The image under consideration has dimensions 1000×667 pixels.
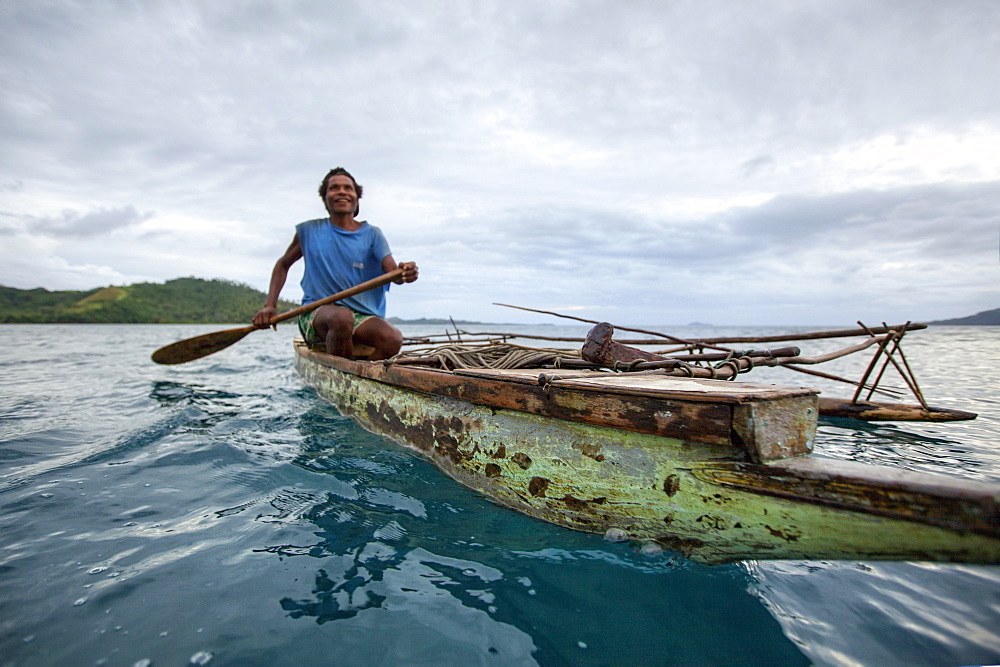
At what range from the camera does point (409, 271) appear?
13.1 ft

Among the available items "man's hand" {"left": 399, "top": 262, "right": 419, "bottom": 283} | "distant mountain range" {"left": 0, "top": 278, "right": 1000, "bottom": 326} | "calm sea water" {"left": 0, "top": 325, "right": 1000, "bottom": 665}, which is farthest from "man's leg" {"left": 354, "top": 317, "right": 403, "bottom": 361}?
"distant mountain range" {"left": 0, "top": 278, "right": 1000, "bottom": 326}

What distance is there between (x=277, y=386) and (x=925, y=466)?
→ 277 inches

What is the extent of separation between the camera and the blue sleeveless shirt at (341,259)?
4445 mm

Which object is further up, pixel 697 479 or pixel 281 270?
pixel 281 270

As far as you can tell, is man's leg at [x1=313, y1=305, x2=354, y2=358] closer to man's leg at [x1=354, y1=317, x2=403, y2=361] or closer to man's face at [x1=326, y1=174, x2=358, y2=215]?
man's leg at [x1=354, y1=317, x2=403, y2=361]

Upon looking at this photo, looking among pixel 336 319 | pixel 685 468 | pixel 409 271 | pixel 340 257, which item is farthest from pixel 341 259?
pixel 685 468

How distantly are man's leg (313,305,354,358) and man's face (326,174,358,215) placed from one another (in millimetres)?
1053

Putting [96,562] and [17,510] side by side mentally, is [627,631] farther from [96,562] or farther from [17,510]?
[17,510]

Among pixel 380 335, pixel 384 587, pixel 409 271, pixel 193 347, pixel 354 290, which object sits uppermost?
pixel 409 271

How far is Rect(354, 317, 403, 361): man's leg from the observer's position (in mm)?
4051

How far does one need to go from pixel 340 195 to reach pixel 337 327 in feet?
4.68

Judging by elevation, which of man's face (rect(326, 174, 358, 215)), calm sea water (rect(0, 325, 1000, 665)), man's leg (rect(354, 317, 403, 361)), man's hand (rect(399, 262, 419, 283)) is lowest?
calm sea water (rect(0, 325, 1000, 665))

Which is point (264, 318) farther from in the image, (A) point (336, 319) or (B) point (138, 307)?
(B) point (138, 307)

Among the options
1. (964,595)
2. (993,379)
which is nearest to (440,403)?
(964,595)
